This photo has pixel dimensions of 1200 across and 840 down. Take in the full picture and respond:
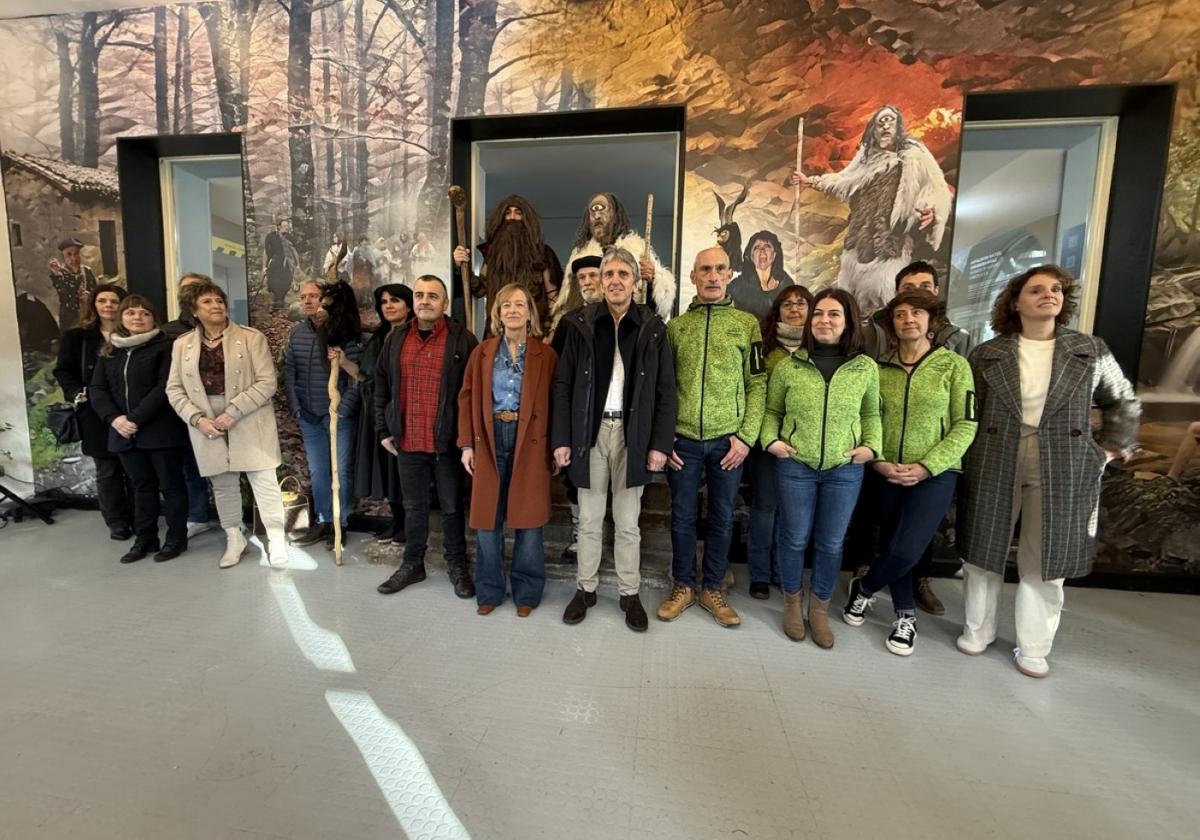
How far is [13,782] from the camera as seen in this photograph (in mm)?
1513

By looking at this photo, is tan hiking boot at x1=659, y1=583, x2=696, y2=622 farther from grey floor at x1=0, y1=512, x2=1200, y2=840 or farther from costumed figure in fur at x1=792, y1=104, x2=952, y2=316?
costumed figure in fur at x1=792, y1=104, x2=952, y2=316

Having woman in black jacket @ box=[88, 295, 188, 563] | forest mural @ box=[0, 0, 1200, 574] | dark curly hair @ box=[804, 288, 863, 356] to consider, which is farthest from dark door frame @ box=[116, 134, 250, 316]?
dark curly hair @ box=[804, 288, 863, 356]

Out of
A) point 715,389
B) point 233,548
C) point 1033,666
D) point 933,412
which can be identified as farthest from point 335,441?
point 1033,666

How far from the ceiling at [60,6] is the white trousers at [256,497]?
346 cm

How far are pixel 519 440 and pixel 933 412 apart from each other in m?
Result: 1.85

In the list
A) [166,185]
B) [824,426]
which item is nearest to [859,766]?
[824,426]

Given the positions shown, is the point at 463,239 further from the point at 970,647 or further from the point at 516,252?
the point at 970,647

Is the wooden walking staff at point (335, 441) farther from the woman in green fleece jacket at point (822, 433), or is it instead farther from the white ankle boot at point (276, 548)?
the woman in green fleece jacket at point (822, 433)

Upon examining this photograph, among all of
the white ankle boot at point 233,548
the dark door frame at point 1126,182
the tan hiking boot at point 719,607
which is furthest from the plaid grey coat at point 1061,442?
the white ankle boot at point 233,548

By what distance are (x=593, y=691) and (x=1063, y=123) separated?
4.33 m

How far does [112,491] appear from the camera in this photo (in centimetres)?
347

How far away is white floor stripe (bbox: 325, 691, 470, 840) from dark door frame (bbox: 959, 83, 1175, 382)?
13.8ft

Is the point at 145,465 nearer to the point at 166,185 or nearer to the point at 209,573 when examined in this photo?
the point at 209,573

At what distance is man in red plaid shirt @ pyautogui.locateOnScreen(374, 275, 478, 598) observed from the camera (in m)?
2.58
